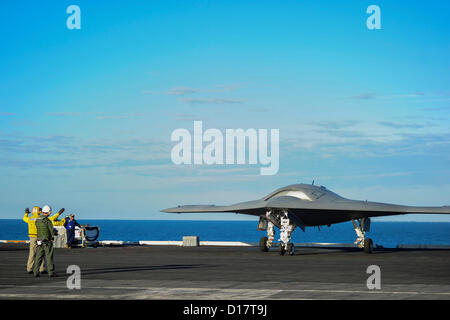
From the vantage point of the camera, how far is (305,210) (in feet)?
92.4

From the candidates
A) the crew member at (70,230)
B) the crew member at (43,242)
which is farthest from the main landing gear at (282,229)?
the crew member at (43,242)

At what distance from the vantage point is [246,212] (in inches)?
1213

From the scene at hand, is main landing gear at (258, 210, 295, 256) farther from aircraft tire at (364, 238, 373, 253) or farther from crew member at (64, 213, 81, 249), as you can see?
crew member at (64, 213, 81, 249)

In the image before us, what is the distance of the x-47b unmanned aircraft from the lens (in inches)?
1073

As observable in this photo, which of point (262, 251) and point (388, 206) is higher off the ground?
point (388, 206)

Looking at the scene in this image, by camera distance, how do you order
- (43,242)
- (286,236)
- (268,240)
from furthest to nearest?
1. (268,240)
2. (286,236)
3. (43,242)

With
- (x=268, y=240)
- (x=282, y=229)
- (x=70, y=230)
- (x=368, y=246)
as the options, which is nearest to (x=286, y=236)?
(x=282, y=229)

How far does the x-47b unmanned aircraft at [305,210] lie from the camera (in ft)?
89.4

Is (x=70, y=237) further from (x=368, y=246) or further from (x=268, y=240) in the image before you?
(x=368, y=246)
